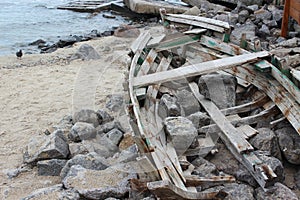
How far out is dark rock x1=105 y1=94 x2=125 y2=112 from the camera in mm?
5660

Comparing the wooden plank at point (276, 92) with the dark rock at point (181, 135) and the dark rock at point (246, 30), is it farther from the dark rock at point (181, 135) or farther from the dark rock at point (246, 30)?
the dark rock at point (246, 30)

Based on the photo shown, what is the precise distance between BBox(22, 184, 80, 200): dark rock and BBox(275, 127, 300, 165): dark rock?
1956mm

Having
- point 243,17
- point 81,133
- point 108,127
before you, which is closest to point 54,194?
point 81,133

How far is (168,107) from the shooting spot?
4.07m

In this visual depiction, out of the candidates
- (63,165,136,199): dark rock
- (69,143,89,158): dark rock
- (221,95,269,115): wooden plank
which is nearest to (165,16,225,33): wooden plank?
(221,95,269,115): wooden plank

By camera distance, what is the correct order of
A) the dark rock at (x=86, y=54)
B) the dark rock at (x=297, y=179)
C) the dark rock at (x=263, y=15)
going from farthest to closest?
the dark rock at (x=86, y=54) < the dark rock at (x=263, y=15) < the dark rock at (x=297, y=179)

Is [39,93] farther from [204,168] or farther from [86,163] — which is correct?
[204,168]

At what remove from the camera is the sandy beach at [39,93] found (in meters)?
4.23

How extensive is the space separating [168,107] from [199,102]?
47 cm

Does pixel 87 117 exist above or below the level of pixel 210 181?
below

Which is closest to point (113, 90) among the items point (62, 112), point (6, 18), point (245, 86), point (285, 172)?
point (62, 112)

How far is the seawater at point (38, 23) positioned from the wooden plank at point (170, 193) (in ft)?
30.9

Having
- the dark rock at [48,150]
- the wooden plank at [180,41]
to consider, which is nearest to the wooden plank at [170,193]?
the dark rock at [48,150]

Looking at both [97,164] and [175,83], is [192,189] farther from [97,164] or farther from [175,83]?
[175,83]
